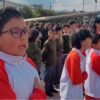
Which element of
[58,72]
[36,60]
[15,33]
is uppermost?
[15,33]

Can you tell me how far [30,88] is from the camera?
2.04m

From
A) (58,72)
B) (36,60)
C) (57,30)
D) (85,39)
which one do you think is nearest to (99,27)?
(85,39)

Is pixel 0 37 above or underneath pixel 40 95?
above

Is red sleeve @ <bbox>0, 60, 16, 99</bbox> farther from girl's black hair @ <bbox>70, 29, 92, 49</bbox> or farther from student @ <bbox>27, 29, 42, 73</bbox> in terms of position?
student @ <bbox>27, 29, 42, 73</bbox>

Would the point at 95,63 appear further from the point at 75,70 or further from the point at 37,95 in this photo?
the point at 37,95

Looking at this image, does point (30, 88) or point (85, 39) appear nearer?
point (30, 88)

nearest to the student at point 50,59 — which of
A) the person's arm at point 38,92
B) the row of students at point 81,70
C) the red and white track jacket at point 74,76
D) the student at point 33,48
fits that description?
the student at point 33,48

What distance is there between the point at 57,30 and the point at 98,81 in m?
3.71

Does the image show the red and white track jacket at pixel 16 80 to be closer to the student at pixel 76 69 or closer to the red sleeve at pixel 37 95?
the red sleeve at pixel 37 95

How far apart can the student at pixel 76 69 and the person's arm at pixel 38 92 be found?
182 cm

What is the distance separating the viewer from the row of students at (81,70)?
3924mm

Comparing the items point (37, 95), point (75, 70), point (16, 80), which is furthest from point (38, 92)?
point (75, 70)

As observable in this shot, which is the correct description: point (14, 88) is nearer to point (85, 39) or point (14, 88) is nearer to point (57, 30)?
point (85, 39)

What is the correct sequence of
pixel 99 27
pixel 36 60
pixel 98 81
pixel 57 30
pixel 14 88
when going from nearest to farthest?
pixel 14 88 < pixel 98 81 < pixel 99 27 < pixel 36 60 < pixel 57 30
